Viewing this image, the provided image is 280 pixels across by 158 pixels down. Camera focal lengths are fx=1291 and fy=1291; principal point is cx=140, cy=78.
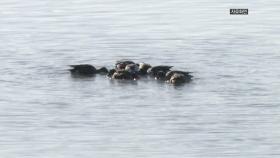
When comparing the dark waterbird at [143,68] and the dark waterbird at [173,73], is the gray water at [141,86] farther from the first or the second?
the dark waterbird at [143,68]

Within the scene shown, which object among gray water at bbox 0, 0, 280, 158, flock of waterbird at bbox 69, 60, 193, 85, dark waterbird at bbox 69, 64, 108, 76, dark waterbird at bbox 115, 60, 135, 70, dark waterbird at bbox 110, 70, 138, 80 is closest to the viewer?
gray water at bbox 0, 0, 280, 158

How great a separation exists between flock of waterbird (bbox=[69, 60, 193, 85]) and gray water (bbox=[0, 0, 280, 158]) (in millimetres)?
424

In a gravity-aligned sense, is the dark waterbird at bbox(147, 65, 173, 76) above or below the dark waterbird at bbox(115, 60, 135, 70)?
below

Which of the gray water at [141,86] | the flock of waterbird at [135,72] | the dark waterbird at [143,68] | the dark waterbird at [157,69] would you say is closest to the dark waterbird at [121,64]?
the flock of waterbird at [135,72]

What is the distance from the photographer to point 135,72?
51594 millimetres

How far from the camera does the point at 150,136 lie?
4150 centimetres

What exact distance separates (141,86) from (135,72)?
176 cm

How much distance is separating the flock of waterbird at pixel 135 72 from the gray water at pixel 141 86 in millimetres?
424

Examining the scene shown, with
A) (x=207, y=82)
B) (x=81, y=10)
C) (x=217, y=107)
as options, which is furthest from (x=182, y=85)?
(x=81, y=10)

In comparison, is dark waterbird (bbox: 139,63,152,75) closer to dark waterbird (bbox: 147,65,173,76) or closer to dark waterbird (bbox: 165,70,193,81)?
dark waterbird (bbox: 147,65,173,76)

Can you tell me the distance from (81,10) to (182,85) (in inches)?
870

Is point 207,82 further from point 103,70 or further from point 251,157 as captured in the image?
point 251,157

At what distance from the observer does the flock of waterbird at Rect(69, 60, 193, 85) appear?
165 ft

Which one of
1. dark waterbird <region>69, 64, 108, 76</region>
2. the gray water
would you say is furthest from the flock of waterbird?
the gray water
